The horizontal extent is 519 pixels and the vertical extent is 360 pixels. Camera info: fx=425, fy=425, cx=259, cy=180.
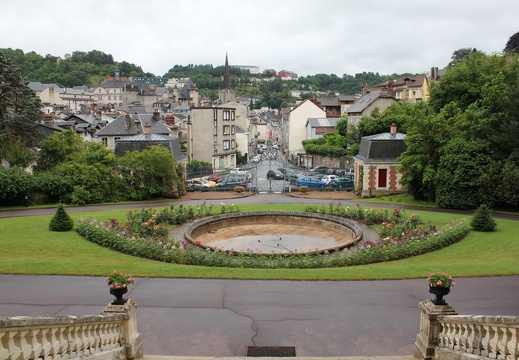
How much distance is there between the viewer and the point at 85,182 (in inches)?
1460

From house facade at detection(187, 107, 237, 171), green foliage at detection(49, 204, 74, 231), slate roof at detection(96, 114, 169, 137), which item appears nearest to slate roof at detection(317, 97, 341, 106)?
house facade at detection(187, 107, 237, 171)

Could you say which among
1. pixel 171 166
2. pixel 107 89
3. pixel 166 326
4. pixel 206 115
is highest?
pixel 107 89

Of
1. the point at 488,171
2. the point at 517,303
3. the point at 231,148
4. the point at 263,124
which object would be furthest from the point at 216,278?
the point at 263,124

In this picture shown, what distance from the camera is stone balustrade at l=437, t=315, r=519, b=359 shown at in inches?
271

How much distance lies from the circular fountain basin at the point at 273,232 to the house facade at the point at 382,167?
14.6 m

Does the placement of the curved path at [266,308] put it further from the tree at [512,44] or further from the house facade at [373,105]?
the tree at [512,44]

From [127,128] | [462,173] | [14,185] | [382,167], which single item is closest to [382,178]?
[382,167]

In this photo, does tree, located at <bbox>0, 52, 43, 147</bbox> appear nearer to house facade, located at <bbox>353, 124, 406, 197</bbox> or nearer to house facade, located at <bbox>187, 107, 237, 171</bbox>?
house facade, located at <bbox>187, 107, 237, 171</bbox>

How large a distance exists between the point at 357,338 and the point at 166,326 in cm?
515

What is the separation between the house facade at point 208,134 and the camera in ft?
216

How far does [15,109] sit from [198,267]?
122 feet

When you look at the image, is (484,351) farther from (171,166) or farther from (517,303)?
(171,166)

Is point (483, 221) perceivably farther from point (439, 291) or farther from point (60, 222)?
point (60, 222)

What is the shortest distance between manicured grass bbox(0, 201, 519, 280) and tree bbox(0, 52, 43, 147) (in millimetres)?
20120
